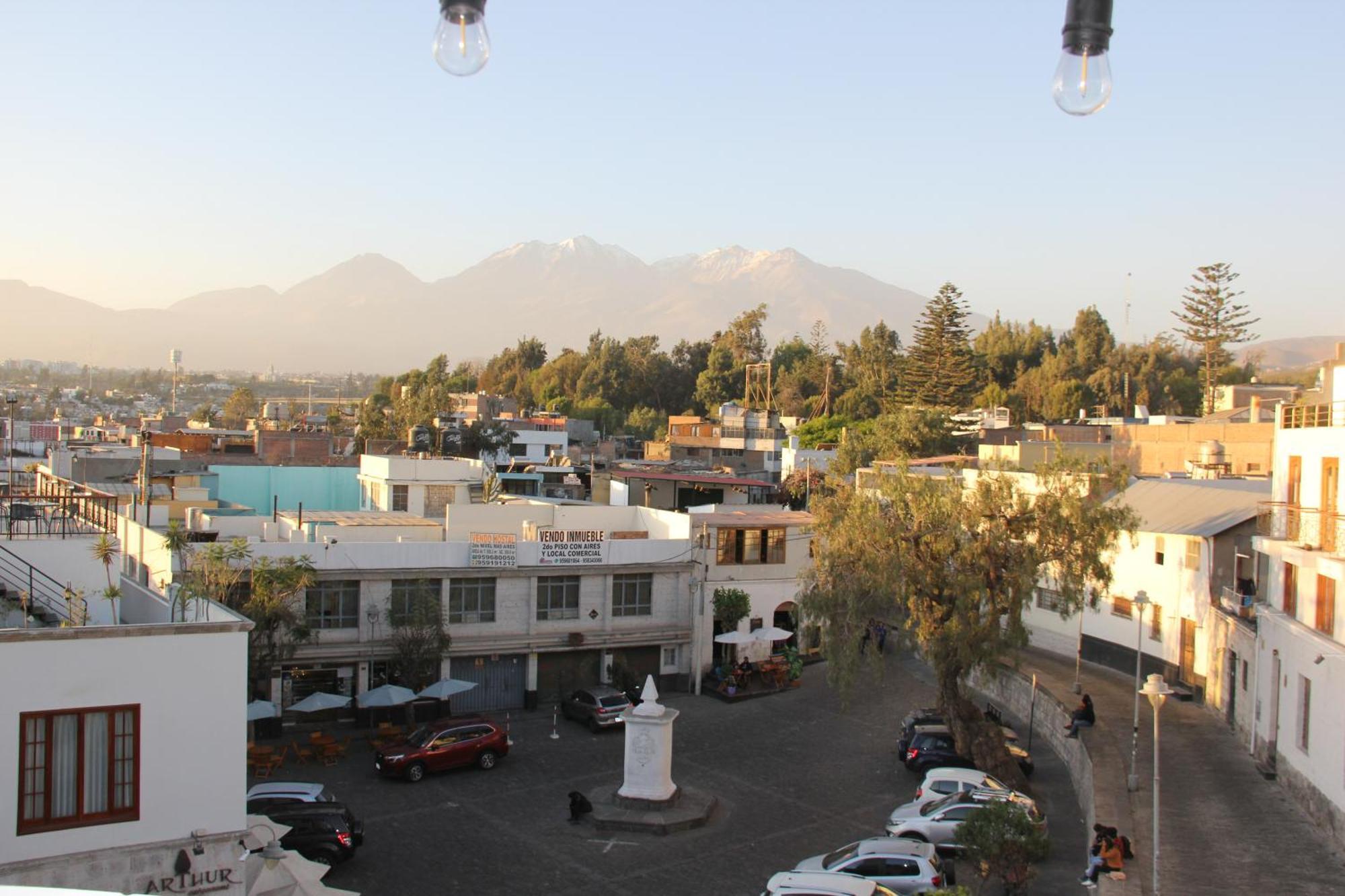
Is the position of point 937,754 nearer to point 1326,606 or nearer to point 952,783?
point 952,783

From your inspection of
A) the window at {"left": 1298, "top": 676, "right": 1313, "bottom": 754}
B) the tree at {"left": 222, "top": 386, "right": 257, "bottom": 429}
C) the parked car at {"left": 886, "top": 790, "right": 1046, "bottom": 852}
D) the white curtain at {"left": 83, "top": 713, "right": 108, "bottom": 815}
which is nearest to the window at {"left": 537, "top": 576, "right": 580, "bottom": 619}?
the parked car at {"left": 886, "top": 790, "right": 1046, "bottom": 852}

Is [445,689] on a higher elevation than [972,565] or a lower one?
lower

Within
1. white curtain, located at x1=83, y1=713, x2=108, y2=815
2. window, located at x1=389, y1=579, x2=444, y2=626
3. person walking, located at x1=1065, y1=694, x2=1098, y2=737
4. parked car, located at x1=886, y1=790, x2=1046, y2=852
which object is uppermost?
white curtain, located at x1=83, y1=713, x2=108, y2=815

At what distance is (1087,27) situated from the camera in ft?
14.9

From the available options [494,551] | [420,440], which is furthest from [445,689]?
[420,440]

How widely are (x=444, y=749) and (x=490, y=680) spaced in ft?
17.8

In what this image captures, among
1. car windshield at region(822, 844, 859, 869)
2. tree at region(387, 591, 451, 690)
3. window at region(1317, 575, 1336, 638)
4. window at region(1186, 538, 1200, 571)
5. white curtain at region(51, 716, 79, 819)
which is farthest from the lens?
window at region(1186, 538, 1200, 571)

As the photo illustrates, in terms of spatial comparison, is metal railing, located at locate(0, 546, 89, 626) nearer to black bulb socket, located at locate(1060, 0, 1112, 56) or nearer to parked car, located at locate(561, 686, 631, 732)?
parked car, located at locate(561, 686, 631, 732)

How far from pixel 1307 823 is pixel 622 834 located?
11517 mm

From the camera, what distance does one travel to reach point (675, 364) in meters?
121

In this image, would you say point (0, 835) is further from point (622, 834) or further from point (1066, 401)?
point (1066, 401)

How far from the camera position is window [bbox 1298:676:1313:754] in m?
18.7

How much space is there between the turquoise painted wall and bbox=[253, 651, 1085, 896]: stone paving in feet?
66.9

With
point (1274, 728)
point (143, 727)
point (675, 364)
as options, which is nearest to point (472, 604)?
point (143, 727)
